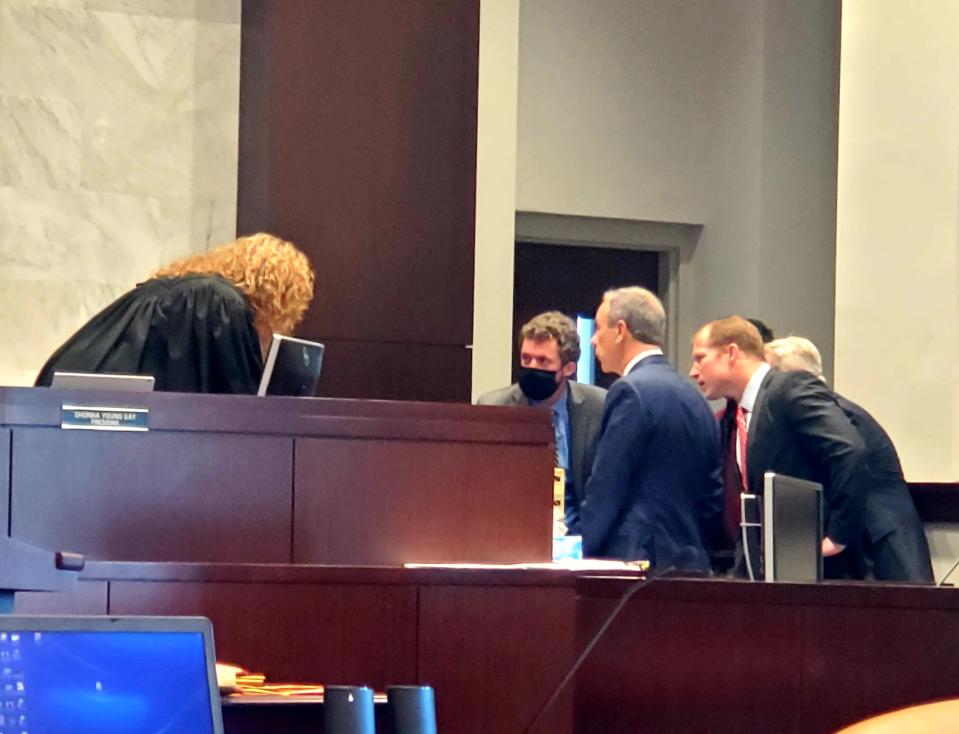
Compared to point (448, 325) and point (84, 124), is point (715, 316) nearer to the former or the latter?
point (448, 325)

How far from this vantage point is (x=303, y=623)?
3227mm

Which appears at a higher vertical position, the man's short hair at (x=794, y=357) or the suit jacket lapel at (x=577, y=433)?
the man's short hair at (x=794, y=357)

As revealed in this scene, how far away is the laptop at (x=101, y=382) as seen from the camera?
3.46 m

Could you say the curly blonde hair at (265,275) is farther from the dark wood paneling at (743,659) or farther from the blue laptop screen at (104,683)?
the blue laptop screen at (104,683)

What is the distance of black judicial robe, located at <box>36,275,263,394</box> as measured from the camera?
4219 millimetres

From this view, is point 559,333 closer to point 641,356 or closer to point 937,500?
point 641,356

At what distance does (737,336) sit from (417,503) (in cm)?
206

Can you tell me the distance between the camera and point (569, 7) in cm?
859

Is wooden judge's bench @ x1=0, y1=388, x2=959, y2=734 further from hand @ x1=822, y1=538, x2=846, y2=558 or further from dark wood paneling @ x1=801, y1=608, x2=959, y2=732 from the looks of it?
hand @ x1=822, y1=538, x2=846, y2=558

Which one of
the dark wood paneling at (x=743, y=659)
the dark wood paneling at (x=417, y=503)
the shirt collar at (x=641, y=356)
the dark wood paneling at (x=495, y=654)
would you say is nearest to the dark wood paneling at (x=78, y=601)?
the dark wood paneling at (x=417, y=503)

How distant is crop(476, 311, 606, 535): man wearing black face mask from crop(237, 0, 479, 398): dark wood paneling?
0.42 m

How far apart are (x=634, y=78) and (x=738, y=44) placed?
620 millimetres

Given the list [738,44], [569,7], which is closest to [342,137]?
[569,7]

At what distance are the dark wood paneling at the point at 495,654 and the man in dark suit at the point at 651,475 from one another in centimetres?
146
